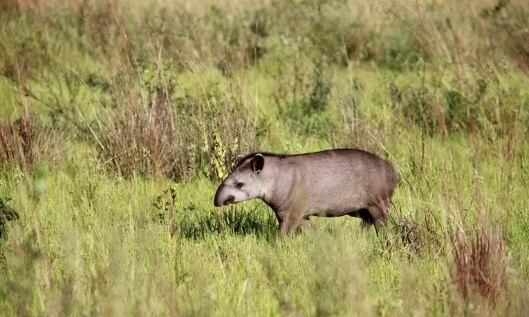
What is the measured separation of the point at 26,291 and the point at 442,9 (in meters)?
9.58

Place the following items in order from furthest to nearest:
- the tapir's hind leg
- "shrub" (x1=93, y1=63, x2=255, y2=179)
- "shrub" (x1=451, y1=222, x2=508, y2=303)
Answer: "shrub" (x1=93, y1=63, x2=255, y2=179) → the tapir's hind leg → "shrub" (x1=451, y1=222, x2=508, y2=303)

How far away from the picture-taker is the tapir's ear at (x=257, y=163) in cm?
595

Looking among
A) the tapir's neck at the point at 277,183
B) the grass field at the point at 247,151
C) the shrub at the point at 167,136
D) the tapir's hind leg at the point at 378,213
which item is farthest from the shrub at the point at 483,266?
the shrub at the point at 167,136

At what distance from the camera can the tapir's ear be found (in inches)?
234

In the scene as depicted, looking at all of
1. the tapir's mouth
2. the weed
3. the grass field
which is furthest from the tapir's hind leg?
the weed

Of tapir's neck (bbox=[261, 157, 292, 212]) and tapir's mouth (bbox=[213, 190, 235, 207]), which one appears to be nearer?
tapir's mouth (bbox=[213, 190, 235, 207])

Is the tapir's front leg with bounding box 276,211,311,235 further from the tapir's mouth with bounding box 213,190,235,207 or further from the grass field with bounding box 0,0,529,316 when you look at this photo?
the tapir's mouth with bounding box 213,190,235,207

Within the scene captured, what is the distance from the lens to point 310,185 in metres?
6.05

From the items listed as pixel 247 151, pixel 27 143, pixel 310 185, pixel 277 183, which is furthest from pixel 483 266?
pixel 27 143

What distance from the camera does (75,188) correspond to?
6.96 metres

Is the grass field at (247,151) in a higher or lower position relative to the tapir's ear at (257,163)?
lower

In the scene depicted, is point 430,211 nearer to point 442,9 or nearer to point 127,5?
point 442,9

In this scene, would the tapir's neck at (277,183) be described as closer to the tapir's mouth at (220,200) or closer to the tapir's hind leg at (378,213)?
the tapir's mouth at (220,200)

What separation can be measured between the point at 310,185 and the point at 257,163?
352mm
